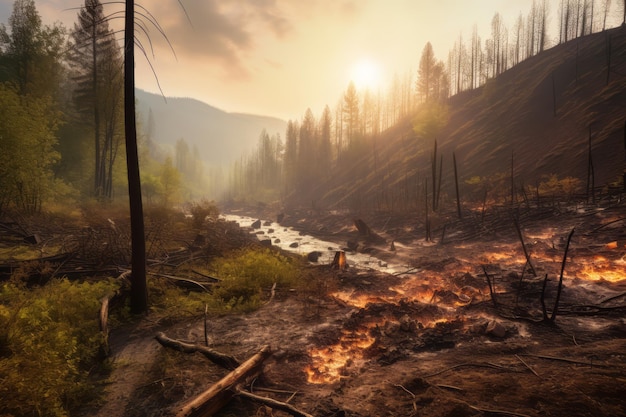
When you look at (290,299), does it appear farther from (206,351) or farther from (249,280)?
(206,351)

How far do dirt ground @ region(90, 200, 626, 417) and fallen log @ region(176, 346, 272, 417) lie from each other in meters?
0.20

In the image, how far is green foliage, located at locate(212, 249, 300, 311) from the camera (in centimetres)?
927

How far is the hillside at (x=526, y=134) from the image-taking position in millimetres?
31859

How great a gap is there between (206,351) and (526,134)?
50.4 meters

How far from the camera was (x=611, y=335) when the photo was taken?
20.1 ft

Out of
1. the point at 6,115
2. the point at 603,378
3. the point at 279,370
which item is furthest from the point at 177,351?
the point at 6,115

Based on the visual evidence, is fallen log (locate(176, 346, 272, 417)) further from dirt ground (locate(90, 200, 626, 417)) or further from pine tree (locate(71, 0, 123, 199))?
pine tree (locate(71, 0, 123, 199))

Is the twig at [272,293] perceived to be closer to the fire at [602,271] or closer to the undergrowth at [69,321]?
the undergrowth at [69,321]

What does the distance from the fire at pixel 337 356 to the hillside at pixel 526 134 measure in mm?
20742

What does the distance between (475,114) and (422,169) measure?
694 inches

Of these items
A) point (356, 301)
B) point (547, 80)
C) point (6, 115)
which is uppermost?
point (547, 80)

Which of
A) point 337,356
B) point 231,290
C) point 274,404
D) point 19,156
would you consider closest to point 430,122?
point 231,290

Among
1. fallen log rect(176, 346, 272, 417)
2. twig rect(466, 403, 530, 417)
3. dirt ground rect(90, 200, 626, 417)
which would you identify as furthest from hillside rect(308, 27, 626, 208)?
fallen log rect(176, 346, 272, 417)

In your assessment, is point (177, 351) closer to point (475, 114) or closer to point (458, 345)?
point (458, 345)
